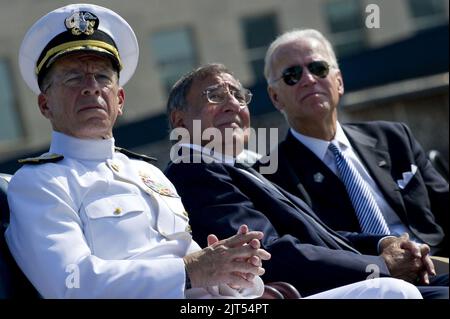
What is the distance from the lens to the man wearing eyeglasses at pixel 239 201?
3617 mm

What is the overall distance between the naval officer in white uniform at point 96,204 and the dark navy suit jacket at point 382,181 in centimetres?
92

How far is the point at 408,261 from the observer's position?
12.5 ft

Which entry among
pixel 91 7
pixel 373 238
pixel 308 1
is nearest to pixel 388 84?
pixel 373 238

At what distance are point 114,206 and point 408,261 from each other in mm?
1169

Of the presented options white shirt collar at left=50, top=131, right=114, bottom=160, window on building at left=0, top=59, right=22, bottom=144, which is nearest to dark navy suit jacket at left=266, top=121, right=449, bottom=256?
white shirt collar at left=50, top=131, right=114, bottom=160

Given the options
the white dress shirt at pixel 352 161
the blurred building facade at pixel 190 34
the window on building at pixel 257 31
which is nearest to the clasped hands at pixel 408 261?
the white dress shirt at pixel 352 161

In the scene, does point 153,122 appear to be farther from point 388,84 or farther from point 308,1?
point 308,1

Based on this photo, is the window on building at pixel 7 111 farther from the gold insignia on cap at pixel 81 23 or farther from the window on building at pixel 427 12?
the gold insignia on cap at pixel 81 23

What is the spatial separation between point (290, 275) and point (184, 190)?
580 millimetres

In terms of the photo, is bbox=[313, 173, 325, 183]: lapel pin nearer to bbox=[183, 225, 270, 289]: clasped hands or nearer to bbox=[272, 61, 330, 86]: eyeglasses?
bbox=[272, 61, 330, 86]: eyeglasses

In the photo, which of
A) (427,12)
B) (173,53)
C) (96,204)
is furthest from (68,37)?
(427,12)

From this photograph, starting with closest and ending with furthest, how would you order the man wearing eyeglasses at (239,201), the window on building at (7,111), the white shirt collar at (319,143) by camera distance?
the man wearing eyeglasses at (239,201), the white shirt collar at (319,143), the window on building at (7,111)

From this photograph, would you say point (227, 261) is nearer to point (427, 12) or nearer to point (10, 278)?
point (10, 278)

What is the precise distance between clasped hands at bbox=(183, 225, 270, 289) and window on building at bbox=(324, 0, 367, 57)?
1968cm
